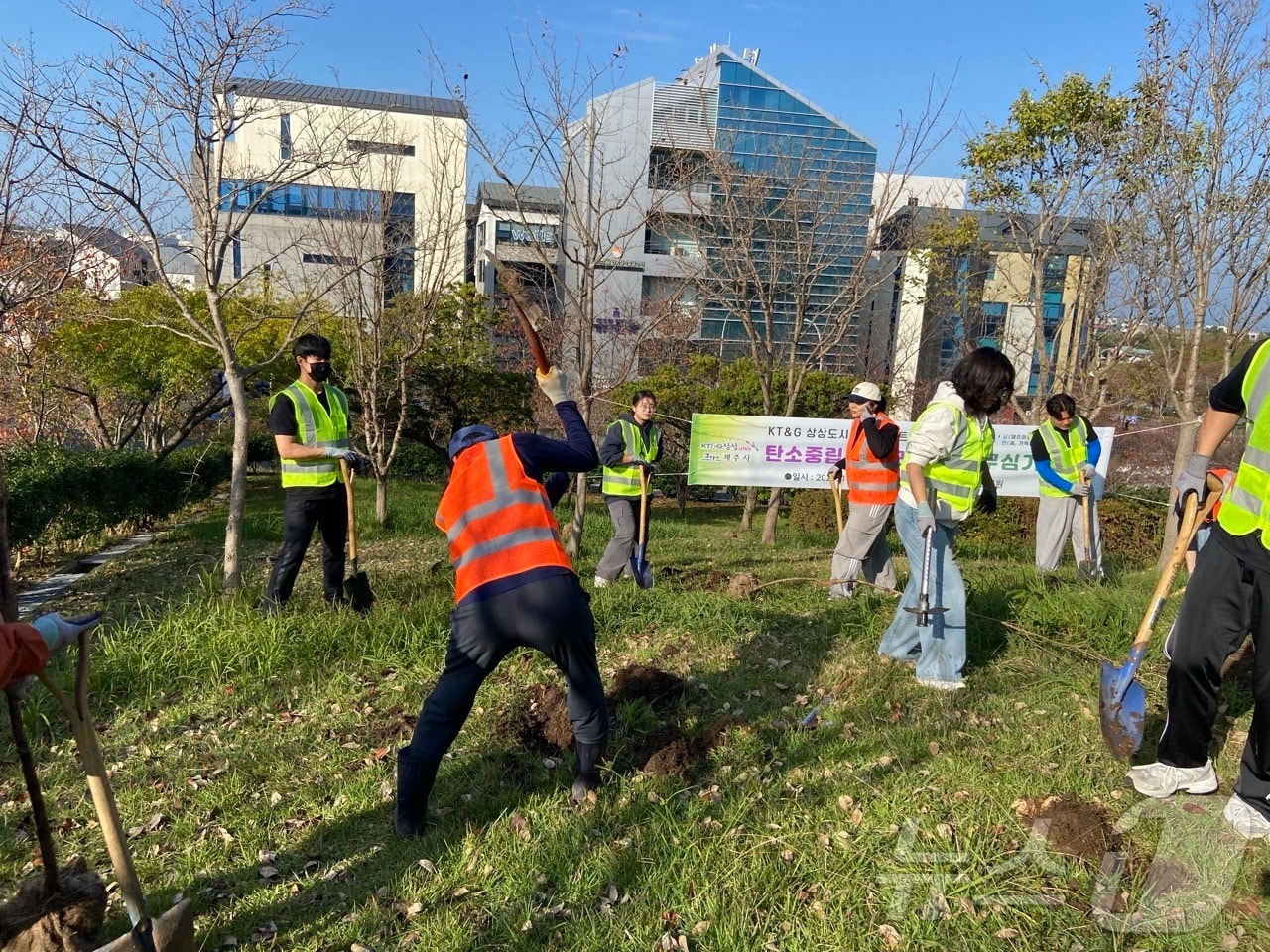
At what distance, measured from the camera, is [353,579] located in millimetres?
5215

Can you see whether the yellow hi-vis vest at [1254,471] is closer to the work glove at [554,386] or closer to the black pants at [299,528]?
the work glove at [554,386]

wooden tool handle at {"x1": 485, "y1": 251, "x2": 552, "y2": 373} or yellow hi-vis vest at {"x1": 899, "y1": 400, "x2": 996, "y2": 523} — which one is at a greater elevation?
wooden tool handle at {"x1": 485, "y1": 251, "x2": 552, "y2": 373}

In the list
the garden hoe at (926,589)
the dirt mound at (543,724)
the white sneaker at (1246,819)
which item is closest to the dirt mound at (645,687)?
the dirt mound at (543,724)

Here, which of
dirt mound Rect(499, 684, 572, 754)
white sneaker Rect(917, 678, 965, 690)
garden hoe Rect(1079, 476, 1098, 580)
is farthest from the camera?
garden hoe Rect(1079, 476, 1098, 580)

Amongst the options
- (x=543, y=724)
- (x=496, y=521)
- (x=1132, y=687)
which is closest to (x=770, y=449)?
(x=543, y=724)

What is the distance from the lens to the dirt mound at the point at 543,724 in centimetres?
362

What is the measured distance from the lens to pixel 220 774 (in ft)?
11.4

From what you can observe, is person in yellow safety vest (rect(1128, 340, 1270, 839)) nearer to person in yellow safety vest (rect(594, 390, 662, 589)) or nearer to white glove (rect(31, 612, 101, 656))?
white glove (rect(31, 612, 101, 656))

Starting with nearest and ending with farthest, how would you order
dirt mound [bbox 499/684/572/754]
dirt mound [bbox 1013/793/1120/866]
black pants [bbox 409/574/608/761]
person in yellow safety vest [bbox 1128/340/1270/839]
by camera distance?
dirt mound [bbox 1013/793/1120/866]
person in yellow safety vest [bbox 1128/340/1270/839]
black pants [bbox 409/574/608/761]
dirt mound [bbox 499/684/572/754]

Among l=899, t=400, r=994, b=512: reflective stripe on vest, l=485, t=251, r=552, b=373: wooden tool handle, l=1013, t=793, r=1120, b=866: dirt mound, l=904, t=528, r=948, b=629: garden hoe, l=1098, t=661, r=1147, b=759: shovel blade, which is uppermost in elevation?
l=485, t=251, r=552, b=373: wooden tool handle

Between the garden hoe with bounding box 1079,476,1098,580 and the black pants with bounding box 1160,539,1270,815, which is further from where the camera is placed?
the garden hoe with bounding box 1079,476,1098,580

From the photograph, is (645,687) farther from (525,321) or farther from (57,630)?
(57,630)

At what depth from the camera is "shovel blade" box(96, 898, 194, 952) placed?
6.65 ft

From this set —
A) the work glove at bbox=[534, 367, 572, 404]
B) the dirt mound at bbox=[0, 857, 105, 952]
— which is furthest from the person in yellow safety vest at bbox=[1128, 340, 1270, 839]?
the dirt mound at bbox=[0, 857, 105, 952]
